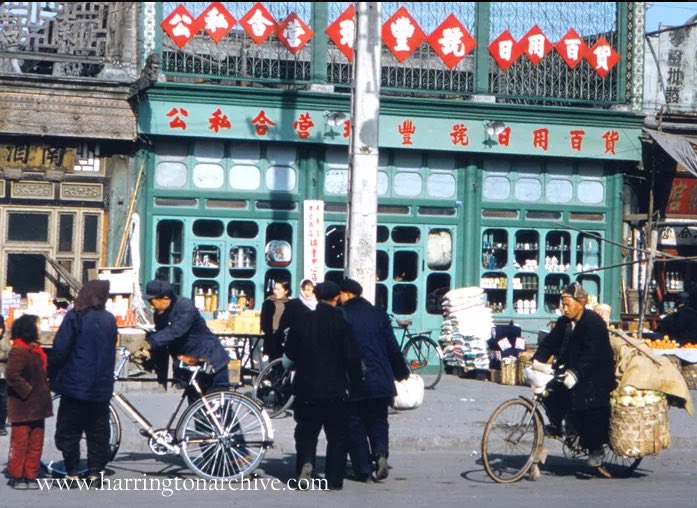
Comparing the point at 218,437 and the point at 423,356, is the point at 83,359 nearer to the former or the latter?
the point at 218,437

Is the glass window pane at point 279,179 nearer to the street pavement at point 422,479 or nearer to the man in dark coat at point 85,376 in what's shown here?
the street pavement at point 422,479

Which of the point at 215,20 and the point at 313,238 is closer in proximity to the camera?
the point at 215,20

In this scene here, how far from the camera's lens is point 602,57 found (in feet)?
66.8

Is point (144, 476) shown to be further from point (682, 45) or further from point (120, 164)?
point (682, 45)

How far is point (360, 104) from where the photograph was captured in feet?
47.3

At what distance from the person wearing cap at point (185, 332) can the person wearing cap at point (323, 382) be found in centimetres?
76

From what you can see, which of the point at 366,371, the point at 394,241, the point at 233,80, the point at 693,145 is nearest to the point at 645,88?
the point at 693,145

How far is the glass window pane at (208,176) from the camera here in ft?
61.4

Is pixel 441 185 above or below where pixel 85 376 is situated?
above

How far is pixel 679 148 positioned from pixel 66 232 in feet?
33.8

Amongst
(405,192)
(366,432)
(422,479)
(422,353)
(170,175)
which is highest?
(170,175)

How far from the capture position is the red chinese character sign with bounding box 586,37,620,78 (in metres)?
20.3

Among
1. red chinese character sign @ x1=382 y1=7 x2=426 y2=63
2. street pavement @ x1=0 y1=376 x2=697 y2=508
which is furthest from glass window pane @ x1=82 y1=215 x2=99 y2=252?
red chinese character sign @ x1=382 y1=7 x2=426 y2=63

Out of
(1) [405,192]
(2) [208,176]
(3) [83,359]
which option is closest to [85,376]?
(3) [83,359]
